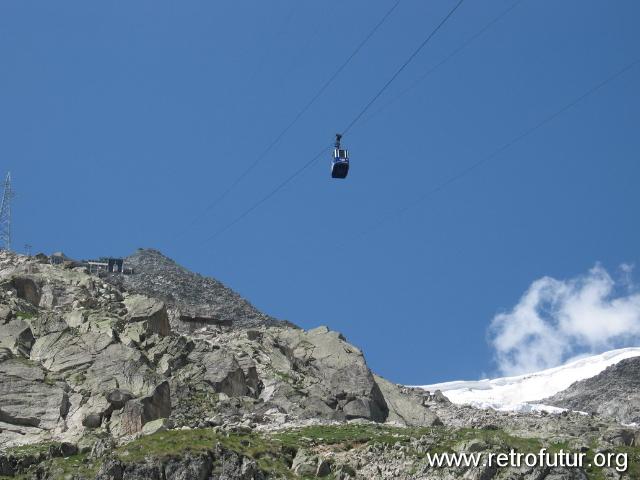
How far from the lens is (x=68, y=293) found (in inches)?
2648

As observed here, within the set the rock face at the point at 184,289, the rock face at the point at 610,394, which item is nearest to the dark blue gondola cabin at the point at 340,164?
the rock face at the point at 184,289

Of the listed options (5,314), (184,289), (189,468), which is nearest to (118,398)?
(189,468)

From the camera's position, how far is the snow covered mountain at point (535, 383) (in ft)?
452

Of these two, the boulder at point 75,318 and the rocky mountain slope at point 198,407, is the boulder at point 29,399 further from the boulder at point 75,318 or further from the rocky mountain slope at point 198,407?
the boulder at point 75,318

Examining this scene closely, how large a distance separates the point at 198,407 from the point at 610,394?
7510 cm

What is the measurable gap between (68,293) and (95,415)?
2271cm

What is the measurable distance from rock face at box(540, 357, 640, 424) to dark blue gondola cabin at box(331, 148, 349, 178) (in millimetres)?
58160

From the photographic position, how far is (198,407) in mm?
50656

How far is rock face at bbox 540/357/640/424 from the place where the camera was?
324 feet

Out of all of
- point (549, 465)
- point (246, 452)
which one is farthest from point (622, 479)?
point (246, 452)

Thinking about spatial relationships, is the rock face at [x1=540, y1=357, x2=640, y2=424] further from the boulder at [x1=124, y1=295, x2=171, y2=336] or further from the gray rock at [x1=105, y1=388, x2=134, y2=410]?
the gray rock at [x1=105, y1=388, x2=134, y2=410]

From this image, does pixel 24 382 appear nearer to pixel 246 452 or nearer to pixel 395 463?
pixel 246 452

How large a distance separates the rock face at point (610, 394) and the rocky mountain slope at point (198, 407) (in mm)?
31334

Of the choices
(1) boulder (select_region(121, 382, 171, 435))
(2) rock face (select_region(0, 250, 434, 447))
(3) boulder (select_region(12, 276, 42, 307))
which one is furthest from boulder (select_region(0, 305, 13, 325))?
(1) boulder (select_region(121, 382, 171, 435))
